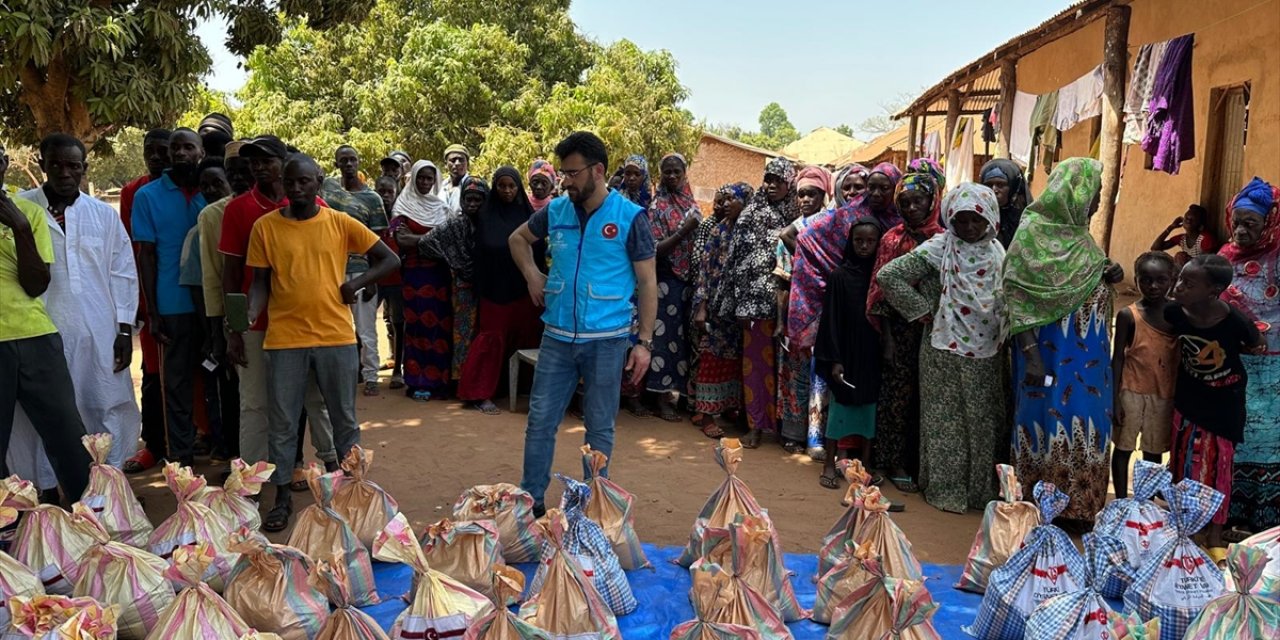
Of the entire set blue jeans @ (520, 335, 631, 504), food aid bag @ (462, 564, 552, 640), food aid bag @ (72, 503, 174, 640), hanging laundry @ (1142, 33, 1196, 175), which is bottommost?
food aid bag @ (72, 503, 174, 640)

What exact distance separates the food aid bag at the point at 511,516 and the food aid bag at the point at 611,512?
271 mm

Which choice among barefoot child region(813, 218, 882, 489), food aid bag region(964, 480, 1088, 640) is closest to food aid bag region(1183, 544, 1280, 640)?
food aid bag region(964, 480, 1088, 640)

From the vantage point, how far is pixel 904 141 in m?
26.3

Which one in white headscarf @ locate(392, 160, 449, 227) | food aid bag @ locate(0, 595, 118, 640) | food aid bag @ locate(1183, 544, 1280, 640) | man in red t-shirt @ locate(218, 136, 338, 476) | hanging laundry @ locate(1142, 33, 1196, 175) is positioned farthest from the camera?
hanging laundry @ locate(1142, 33, 1196, 175)

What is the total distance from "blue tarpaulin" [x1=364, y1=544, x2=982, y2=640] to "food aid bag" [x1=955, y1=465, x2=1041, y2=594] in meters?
0.16

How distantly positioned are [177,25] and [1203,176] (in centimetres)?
994

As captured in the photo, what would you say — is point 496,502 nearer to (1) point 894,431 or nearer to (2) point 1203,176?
(1) point 894,431

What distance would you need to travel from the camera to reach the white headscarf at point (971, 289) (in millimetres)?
4465

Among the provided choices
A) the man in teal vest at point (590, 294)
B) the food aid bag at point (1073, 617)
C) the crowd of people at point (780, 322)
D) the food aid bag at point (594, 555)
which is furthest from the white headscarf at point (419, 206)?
the food aid bag at point (1073, 617)

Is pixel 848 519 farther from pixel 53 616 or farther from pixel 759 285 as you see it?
pixel 53 616

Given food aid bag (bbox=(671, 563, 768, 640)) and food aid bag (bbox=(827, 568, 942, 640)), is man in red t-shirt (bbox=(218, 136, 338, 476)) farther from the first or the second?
food aid bag (bbox=(827, 568, 942, 640))

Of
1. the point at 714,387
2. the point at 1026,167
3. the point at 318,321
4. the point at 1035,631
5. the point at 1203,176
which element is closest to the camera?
the point at 1035,631

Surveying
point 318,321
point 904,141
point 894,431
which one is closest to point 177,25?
point 318,321

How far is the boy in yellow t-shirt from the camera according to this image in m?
3.94
